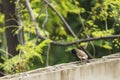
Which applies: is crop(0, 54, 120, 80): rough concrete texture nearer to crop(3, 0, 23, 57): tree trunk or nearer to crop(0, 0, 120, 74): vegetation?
crop(0, 0, 120, 74): vegetation

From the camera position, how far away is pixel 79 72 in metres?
2.11

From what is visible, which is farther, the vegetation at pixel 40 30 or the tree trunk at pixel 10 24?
the tree trunk at pixel 10 24

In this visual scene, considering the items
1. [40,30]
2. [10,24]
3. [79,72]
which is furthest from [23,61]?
[10,24]

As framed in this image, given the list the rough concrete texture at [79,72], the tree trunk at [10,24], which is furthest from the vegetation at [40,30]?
the rough concrete texture at [79,72]

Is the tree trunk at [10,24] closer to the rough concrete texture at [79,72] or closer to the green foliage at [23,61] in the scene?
the green foliage at [23,61]

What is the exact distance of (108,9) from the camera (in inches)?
157

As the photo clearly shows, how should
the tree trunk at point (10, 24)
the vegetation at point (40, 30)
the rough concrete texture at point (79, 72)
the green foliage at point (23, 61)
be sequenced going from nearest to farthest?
the rough concrete texture at point (79, 72), the green foliage at point (23, 61), the vegetation at point (40, 30), the tree trunk at point (10, 24)

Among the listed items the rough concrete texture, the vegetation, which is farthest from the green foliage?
the rough concrete texture

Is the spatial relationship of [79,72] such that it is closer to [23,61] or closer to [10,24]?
[23,61]

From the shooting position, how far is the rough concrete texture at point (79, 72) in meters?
1.99

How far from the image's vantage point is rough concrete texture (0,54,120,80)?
1.99 meters

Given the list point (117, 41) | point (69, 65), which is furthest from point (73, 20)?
point (69, 65)

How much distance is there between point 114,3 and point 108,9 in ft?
1.24

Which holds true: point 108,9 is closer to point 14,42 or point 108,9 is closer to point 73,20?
point 14,42
